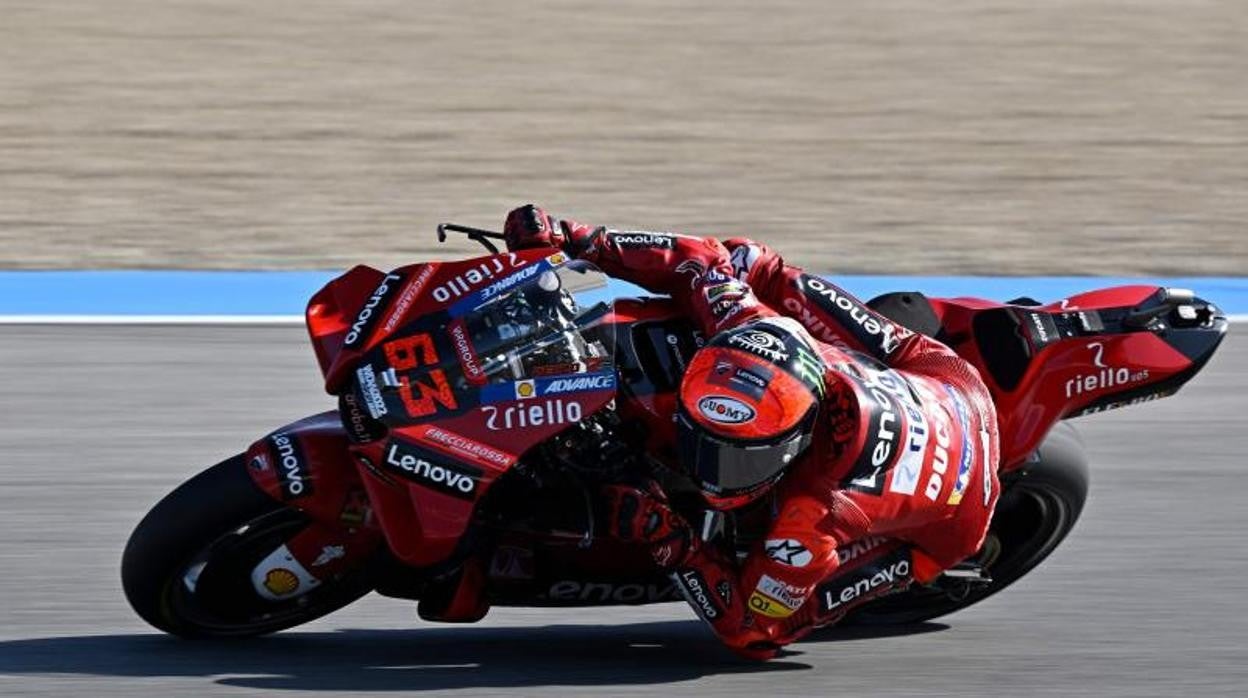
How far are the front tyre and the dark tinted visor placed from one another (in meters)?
0.93

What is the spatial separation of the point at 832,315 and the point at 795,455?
2.31ft

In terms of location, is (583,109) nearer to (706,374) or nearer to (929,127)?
(929,127)

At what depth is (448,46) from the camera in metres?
14.0

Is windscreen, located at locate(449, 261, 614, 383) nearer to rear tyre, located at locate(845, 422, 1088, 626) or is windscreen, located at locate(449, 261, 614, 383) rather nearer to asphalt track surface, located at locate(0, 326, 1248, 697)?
asphalt track surface, located at locate(0, 326, 1248, 697)

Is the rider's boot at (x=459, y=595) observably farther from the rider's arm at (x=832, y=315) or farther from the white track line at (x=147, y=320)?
the white track line at (x=147, y=320)

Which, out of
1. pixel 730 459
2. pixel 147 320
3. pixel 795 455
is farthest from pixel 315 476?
pixel 147 320

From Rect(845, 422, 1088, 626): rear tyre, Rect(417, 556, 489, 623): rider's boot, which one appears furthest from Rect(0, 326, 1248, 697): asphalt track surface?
Rect(417, 556, 489, 623): rider's boot

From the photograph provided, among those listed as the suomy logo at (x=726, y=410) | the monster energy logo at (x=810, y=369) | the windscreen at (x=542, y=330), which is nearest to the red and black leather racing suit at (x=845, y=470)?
the monster energy logo at (x=810, y=369)

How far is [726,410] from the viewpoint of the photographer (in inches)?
165

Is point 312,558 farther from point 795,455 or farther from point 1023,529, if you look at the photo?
point 1023,529

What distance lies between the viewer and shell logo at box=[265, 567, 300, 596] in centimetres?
472

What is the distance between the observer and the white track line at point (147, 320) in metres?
8.22

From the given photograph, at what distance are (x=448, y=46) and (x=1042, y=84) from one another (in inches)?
159

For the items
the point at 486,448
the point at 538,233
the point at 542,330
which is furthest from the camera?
the point at 538,233
